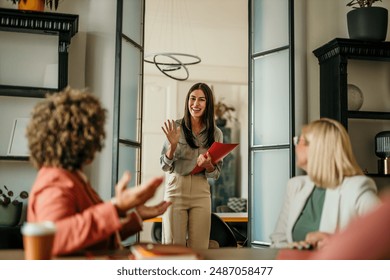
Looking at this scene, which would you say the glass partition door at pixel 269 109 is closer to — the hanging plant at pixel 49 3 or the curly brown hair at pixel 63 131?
the hanging plant at pixel 49 3

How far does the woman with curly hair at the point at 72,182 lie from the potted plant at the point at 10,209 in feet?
1.61

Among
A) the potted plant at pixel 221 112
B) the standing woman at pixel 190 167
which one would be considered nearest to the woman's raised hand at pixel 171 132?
the standing woman at pixel 190 167

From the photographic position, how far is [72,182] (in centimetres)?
95

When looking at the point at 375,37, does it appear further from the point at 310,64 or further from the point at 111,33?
the point at 111,33

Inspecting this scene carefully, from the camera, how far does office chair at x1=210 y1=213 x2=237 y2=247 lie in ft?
5.78

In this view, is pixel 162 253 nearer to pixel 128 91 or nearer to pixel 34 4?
pixel 128 91

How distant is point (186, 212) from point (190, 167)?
192mm

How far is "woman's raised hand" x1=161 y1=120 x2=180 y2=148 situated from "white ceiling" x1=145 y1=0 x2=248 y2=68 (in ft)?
3.67

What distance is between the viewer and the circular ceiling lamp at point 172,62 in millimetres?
2786

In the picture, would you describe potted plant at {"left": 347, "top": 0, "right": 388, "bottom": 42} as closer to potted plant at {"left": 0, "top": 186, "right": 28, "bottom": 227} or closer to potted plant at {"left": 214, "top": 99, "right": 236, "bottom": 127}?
potted plant at {"left": 0, "top": 186, "right": 28, "bottom": 227}

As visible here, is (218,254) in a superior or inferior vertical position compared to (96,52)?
inferior

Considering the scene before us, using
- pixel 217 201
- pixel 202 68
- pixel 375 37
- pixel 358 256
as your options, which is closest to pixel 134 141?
pixel 375 37

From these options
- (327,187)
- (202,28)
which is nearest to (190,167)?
(327,187)

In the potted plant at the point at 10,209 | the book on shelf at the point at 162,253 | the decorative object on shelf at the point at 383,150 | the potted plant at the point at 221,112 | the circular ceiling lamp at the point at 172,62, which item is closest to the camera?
the book on shelf at the point at 162,253
